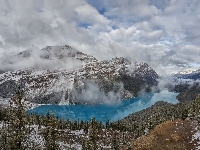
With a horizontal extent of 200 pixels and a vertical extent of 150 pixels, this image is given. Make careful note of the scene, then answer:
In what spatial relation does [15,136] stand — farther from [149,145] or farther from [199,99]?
[199,99]

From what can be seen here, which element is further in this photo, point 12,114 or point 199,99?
point 199,99

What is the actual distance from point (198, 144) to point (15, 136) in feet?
181

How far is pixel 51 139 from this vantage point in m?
80.1

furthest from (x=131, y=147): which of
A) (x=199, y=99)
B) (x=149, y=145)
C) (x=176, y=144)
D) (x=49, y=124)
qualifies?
(x=199, y=99)

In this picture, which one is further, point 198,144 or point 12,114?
point 198,144

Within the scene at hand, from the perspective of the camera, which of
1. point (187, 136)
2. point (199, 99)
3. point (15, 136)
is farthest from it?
point (199, 99)

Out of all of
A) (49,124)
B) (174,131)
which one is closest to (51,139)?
(49,124)

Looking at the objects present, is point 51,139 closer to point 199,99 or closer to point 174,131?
point 174,131

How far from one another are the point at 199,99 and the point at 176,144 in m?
34.9

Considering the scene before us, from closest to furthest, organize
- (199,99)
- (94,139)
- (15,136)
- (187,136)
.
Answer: (15,136) < (187,136) < (94,139) < (199,99)

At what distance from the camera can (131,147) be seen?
85000 mm

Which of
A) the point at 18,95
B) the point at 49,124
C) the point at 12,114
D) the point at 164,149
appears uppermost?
the point at 18,95

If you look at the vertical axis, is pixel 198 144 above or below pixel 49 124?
below

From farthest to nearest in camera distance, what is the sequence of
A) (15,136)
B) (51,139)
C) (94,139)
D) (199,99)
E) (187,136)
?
(199,99) < (94,139) < (187,136) < (51,139) < (15,136)
